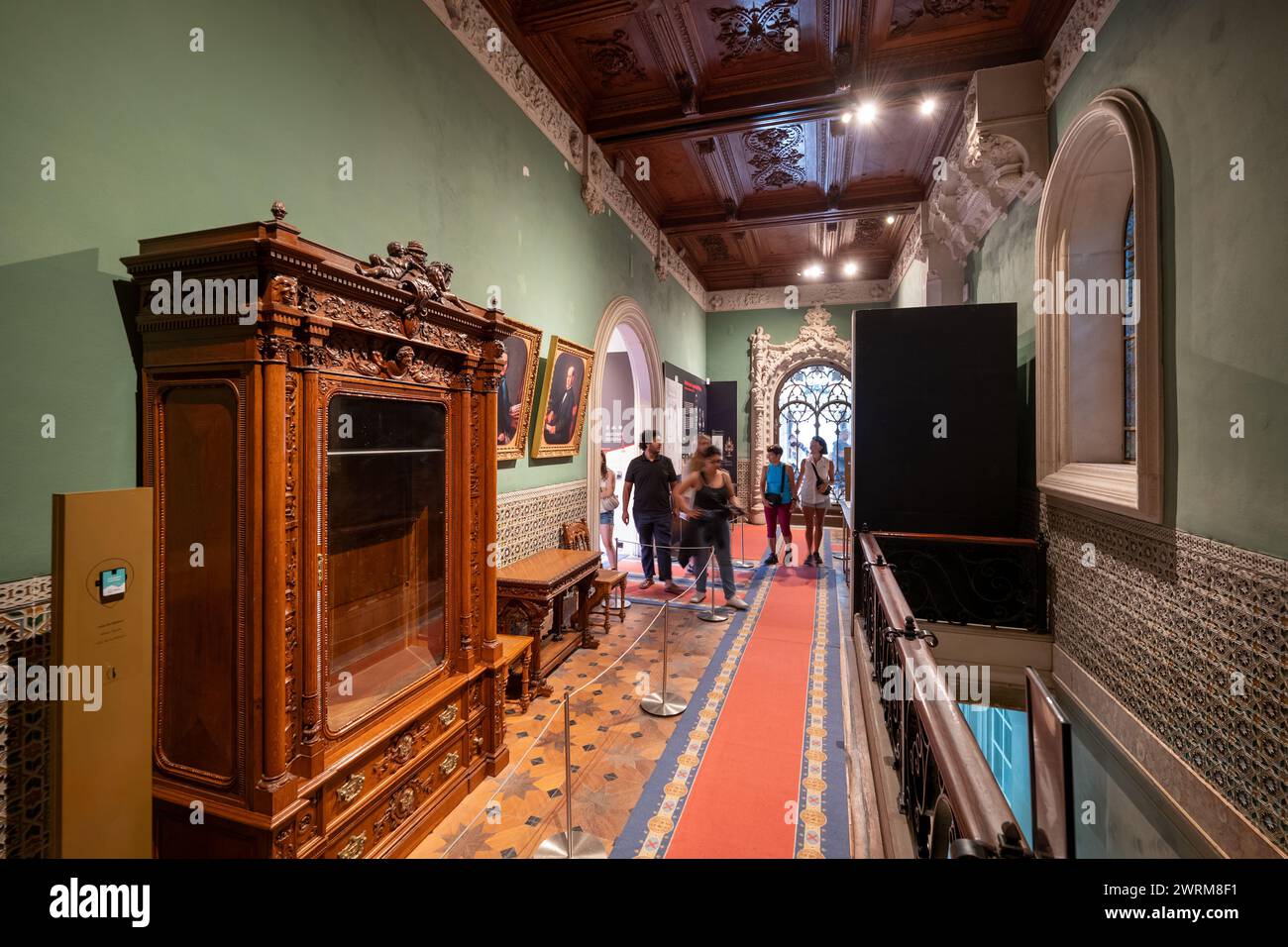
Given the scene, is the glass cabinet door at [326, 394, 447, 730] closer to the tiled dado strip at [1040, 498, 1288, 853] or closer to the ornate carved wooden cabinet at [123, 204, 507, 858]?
the ornate carved wooden cabinet at [123, 204, 507, 858]

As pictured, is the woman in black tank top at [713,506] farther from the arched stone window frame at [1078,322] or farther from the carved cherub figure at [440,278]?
the carved cherub figure at [440,278]

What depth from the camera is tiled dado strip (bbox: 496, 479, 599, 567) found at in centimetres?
466

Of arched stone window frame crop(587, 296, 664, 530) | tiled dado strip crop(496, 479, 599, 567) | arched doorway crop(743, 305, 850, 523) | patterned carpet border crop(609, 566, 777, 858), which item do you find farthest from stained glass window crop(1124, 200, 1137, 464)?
arched doorway crop(743, 305, 850, 523)

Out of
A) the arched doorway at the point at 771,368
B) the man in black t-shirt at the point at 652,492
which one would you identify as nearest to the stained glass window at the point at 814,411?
the arched doorway at the point at 771,368

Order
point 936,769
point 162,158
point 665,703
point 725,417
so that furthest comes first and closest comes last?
1. point 725,417
2. point 665,703
3. point 162,158
4. point 936,769

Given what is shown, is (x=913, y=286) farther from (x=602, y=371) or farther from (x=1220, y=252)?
(x=1220, y=252)

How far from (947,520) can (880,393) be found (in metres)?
1.37

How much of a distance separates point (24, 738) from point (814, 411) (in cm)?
1309

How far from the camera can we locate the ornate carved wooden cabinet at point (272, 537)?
1969mm

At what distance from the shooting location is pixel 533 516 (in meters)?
5.18

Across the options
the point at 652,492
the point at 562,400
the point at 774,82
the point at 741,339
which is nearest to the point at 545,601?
the point at 562,400

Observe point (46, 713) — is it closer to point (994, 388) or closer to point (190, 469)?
point (190, 469)
